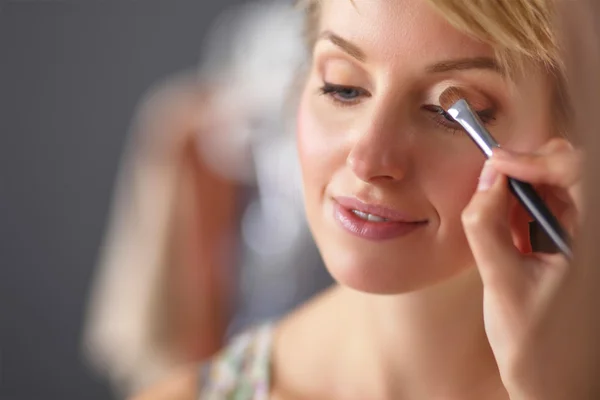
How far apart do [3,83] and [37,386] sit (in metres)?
0.60

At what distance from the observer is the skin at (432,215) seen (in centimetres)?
36

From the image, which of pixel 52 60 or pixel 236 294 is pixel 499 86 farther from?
pixel 52 60

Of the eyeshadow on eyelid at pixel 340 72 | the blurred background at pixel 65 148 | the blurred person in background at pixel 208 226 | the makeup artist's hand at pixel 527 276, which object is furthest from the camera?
the blurred background at pixel 65 148

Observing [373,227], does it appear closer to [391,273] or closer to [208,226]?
[391,273]

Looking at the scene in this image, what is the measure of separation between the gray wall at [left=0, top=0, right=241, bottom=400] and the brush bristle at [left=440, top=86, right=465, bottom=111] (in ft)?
3.67

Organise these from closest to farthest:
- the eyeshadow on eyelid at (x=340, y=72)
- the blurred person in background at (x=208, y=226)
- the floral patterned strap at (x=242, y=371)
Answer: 1. the eyeshadow on eyelid at (x=340, y=72)
2. the floral patterned strap at (x=242, y=371)
3. the blurred person in background at (x=208, y=226)

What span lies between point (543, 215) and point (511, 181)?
26mm

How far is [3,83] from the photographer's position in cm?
150

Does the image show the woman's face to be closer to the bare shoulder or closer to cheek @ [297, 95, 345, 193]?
cheek @ [297, 95, 345, 193]

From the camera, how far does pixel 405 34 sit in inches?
16.5

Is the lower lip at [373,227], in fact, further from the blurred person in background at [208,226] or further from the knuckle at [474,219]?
the blurred person in background at [208,226]

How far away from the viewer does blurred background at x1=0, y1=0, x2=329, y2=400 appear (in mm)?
1479

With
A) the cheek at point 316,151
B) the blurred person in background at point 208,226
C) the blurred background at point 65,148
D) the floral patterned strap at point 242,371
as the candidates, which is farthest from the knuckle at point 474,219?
the blurred background at point 65,148

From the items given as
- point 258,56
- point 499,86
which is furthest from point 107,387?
point 499,86
